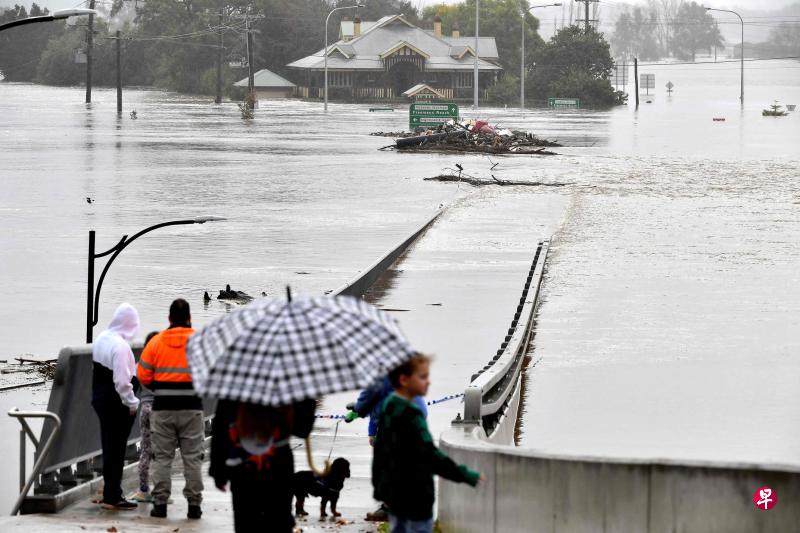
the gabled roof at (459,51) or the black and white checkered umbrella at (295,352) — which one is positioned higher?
the gabled roof at (459,51)

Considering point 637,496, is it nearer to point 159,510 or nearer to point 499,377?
point 159,510

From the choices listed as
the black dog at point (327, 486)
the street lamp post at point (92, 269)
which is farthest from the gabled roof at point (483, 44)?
the black dog at point (327, 486)

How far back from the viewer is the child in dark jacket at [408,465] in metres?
6.54

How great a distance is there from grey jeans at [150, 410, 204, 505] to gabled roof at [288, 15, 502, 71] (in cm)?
13620

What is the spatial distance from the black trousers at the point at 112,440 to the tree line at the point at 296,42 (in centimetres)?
13883

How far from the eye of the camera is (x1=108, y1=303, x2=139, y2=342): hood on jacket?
973 centimetres

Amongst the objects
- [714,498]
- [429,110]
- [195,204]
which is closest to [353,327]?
[714,498]

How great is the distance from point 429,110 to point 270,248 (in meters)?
45.8

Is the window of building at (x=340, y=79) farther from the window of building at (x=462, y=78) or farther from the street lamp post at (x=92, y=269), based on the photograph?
the street lamp post at (x=92, y=269)

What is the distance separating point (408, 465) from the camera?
6586mm

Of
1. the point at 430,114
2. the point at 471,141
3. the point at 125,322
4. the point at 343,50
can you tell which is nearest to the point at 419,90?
the point at 343,50

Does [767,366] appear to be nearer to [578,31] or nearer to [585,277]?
[585,277]

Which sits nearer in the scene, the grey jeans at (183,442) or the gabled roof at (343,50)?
the grey jeans at (183,442)

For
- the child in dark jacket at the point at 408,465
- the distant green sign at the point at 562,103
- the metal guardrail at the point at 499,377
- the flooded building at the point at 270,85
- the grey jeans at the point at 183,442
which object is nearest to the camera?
the child in dark jacket at the point at 408,465
